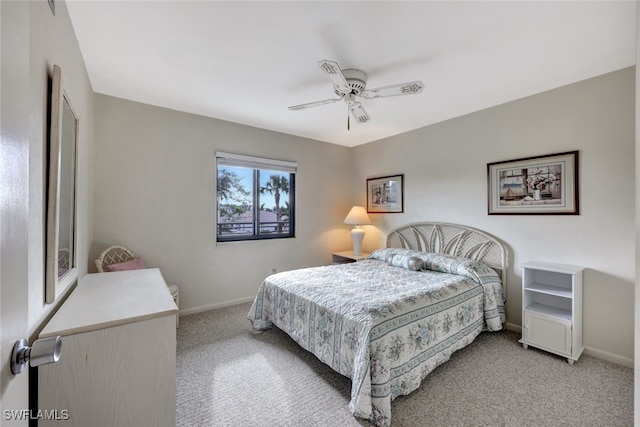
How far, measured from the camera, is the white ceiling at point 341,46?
1.64m

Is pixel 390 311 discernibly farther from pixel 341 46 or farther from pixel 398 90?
pixel 341 46

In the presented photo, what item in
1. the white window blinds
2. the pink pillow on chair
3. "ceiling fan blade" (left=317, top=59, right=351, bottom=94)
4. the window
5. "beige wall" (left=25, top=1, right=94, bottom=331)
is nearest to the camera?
"beige wall" (left=25, top=1, right=94, bottom=331)

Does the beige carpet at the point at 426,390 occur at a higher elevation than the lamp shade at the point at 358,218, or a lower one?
lower

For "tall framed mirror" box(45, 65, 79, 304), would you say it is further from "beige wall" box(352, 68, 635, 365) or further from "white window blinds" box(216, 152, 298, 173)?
"beige wall" box(352, 68, 635, 365)

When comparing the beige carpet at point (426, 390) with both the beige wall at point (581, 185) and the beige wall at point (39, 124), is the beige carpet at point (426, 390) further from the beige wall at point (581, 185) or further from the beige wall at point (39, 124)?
the beige wall at point (39, 124)

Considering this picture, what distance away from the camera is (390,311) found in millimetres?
1903

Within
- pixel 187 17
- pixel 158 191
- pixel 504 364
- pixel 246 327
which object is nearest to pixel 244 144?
pixel 158 191

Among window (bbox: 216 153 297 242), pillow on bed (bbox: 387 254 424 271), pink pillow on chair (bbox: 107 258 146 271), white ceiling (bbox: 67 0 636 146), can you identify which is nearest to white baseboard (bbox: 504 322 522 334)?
pillow on bed (bbox: 387 254 424 271)

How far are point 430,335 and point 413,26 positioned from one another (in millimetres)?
2217

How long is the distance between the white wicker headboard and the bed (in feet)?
0.04

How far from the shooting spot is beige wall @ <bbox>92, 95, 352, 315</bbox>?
2883 millimetres

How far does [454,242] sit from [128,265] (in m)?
3.76

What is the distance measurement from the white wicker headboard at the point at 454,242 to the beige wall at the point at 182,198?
5.09 feet

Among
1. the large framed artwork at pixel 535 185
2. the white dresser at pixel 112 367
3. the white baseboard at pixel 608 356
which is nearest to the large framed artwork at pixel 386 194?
the large framed artwork at pixel 535 185
